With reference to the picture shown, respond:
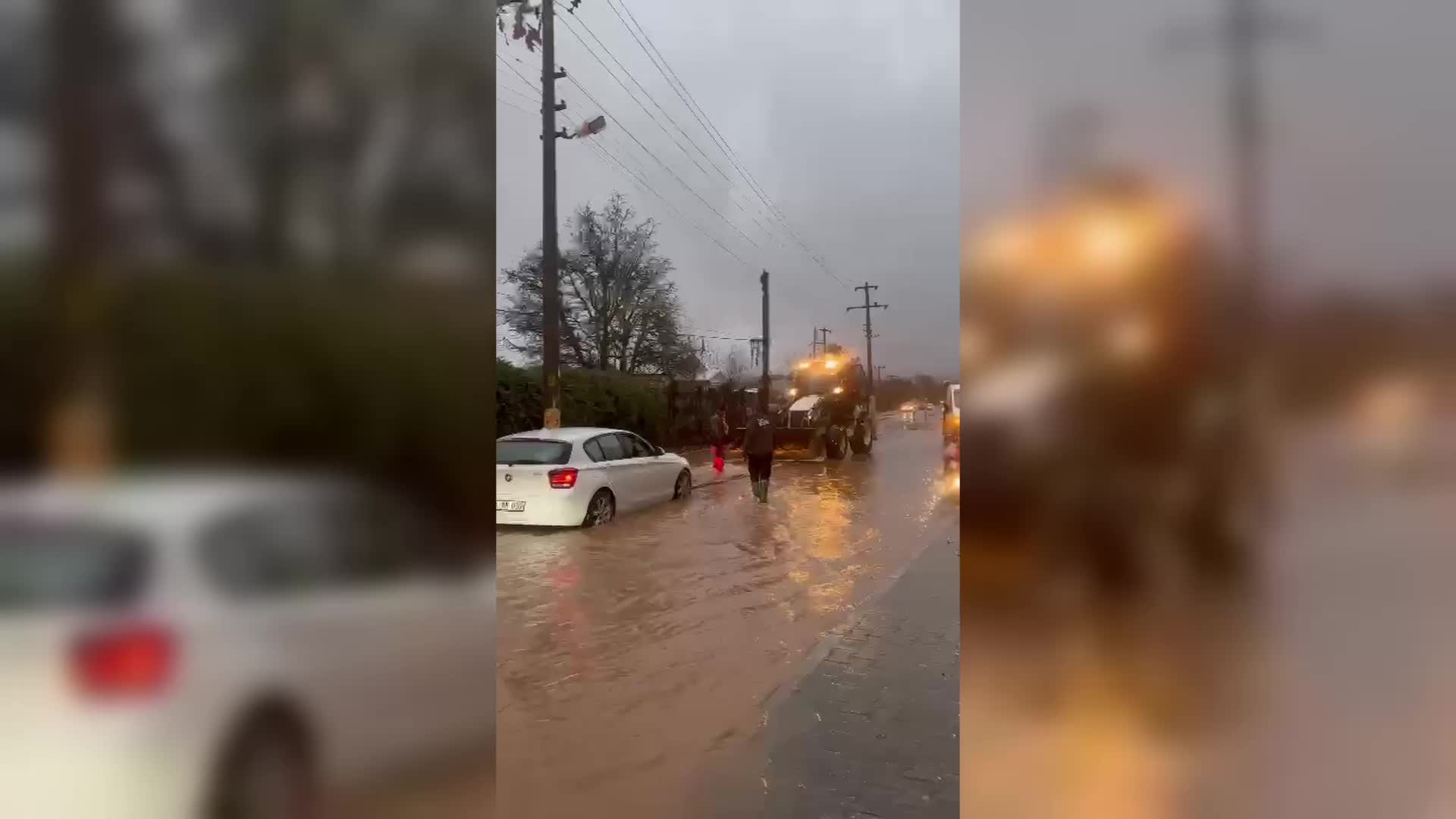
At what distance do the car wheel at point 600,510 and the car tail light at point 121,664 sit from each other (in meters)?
8.85

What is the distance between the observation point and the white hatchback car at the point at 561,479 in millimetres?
10578

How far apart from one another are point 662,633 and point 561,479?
4651mm

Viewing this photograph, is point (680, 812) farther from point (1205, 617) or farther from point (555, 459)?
point (555, 459)

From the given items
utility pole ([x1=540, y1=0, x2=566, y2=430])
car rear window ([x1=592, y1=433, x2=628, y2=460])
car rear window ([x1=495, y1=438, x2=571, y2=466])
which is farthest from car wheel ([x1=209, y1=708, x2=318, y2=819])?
utility pole ([x1=540, y1=0, x2=566, y2=430])

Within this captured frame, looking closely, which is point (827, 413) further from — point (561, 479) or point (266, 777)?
point (266, 777)

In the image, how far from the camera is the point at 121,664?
1979 millimetres

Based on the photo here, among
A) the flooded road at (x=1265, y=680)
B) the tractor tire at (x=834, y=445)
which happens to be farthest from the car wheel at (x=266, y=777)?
the tractor tire at (x=834, y=445)

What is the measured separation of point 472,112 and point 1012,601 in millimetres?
2076

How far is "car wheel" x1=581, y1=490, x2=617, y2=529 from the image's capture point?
36.1 ft

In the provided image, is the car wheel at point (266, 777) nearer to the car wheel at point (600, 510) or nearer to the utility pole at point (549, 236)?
the car wheel at point (600, 510)

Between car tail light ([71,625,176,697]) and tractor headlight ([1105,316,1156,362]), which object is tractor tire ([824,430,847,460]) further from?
car tail light ([71,625,176,697])

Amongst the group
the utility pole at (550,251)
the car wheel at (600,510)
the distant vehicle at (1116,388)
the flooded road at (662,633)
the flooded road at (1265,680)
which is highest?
the utility pole at (550,251)

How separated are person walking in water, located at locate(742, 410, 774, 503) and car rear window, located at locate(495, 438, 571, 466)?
4.10m

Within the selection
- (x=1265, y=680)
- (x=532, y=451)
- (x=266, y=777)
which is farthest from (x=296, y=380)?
(x=532, y=451)
